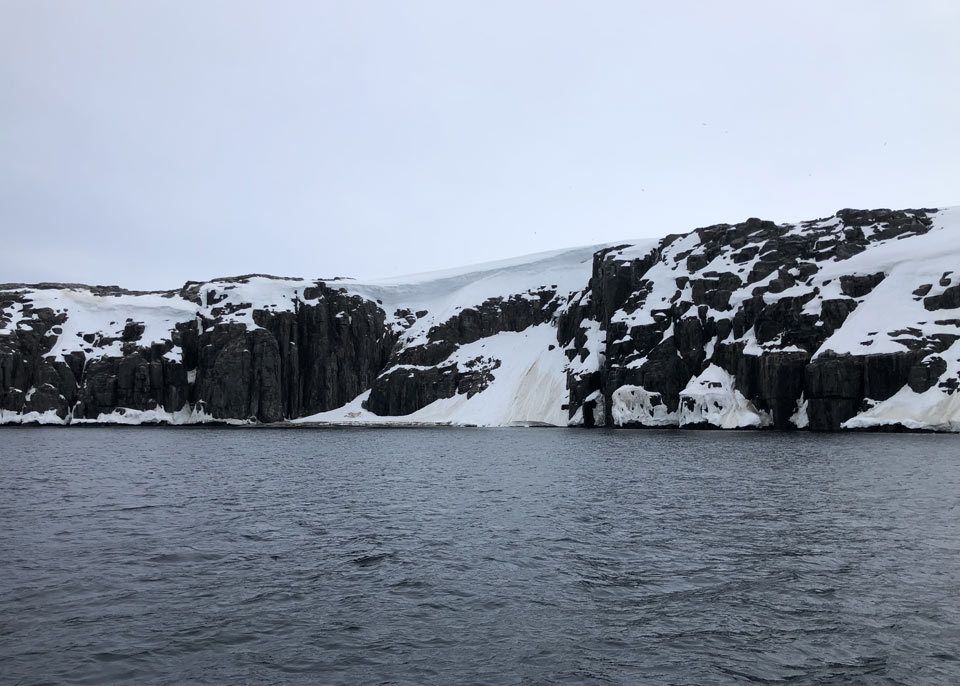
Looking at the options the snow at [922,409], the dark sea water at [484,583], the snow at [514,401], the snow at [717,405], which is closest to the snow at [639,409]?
the snow at [717,405]

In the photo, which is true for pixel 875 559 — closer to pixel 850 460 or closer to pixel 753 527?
pixel 753 527

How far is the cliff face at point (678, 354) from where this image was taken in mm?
118256

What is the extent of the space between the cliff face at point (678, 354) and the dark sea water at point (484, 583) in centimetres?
7913

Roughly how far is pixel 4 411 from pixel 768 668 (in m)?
207

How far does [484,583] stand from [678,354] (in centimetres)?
13215

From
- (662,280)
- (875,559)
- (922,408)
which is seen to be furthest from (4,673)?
(662,280)

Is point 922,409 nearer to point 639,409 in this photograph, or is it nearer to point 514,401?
point 639,409

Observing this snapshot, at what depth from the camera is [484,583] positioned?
22.6 m

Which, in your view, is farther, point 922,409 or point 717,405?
point 717,405

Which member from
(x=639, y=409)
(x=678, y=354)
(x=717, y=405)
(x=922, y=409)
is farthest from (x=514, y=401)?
(x=922, y=409)

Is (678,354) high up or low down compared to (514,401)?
up

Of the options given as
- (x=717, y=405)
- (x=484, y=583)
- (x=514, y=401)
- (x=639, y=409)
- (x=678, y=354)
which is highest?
(x=678, y=354)

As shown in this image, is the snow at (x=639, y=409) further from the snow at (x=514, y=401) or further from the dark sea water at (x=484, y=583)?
the dark sea water at (x=484, y=583)

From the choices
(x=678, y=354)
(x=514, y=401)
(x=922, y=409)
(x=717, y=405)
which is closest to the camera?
(x=922, y=409)
